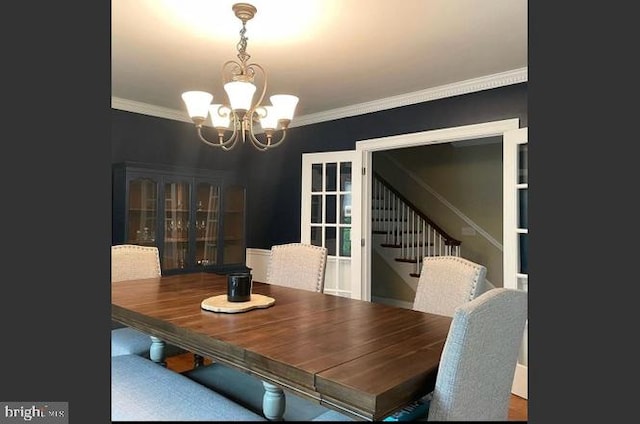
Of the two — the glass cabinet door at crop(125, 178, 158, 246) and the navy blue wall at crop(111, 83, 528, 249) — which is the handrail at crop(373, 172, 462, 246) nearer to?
the navy blue wall at crop(111, 83, 528, 249)

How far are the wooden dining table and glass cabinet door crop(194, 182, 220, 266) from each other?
179 centimetres

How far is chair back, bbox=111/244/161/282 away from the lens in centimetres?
264

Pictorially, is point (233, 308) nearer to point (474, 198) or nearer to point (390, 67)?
point (390, 67)

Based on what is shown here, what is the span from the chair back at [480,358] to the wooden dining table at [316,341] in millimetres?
79

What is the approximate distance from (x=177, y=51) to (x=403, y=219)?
148 inches

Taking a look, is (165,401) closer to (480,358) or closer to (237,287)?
(237,287)

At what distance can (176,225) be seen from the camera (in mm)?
3812

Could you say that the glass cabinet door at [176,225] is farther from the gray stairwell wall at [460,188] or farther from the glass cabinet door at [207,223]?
the gray stairwell wall at [460,188]

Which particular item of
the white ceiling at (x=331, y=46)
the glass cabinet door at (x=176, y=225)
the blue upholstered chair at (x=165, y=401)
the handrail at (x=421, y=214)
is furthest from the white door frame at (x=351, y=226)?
the blue upholstered chair at (x=165, y=401)

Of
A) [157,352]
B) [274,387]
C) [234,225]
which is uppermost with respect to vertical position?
[234,225]

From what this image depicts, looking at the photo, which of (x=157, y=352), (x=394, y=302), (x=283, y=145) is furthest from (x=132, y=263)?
(x=394, y=302)

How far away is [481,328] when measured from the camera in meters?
1.05

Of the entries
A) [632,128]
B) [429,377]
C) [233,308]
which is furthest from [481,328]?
[233,308]

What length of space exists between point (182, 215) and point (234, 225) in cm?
57
